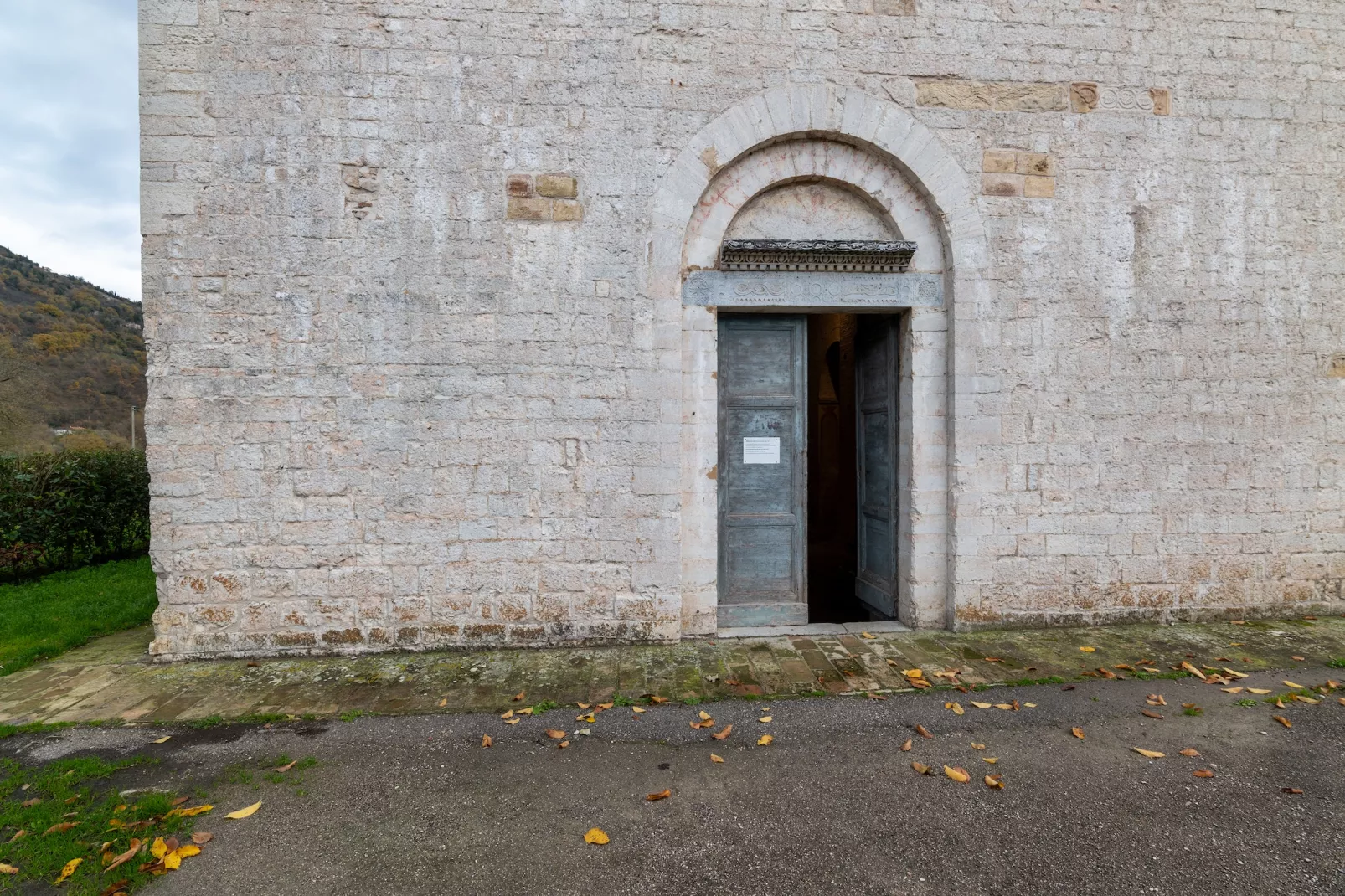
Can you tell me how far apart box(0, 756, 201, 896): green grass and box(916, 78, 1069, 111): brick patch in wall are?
6564 mm

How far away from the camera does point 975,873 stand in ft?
7.24

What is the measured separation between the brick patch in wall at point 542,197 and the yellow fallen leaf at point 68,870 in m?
4.21

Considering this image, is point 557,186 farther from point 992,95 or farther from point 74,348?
point 74,348

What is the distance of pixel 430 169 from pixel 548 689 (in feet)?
12.8

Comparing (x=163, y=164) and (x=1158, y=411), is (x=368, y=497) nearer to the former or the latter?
(x=163, y=164)

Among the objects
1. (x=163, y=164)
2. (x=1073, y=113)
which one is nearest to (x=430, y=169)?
(x=163, y=164)

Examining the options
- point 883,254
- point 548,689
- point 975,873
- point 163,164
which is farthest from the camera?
point 883,254

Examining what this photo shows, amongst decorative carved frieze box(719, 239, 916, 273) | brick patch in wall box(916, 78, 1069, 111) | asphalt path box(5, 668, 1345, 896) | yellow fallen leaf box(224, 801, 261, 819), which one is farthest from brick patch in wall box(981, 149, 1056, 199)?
yellow fallen leaf box(224, 801, 261, 819)

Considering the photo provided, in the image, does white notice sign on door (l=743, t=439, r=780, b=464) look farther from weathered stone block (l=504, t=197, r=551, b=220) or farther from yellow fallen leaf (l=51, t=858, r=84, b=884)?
yellow fallen leaf (l=51, t=858, r=84, b=884)

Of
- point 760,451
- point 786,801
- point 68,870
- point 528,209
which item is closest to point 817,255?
point 760,451

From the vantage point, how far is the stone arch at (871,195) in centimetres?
452

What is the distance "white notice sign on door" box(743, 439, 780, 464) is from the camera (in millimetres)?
4984

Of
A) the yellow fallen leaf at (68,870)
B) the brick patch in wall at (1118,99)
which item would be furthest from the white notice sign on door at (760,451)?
the yellow fallen leaf at (68,870)

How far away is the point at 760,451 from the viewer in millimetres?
4988
